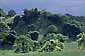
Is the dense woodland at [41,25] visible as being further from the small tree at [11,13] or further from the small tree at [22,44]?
the small tree at [22,44]

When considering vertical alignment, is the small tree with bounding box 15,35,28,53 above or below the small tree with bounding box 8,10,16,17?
below

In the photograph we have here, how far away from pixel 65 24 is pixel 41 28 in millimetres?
6596

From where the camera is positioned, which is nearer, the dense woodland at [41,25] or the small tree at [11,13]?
the dense woodland at [41,25]

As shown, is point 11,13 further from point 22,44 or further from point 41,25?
point 22,44

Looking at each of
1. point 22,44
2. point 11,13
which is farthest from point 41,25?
point 22,44

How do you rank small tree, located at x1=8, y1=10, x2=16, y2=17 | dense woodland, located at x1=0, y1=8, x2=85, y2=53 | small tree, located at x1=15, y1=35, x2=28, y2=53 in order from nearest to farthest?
1. small tree, located at x1=15, y1=35, x2=28, y2=53
2. dense woodland, located at x1=0, y1=8, x2=85, y2=53
3. small tree, located at x1=8, y1=10, x2=16, y2=17

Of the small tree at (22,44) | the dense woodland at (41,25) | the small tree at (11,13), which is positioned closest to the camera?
the small tree at (22,44)

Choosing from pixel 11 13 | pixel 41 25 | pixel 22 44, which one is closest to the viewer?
pixel 22 44

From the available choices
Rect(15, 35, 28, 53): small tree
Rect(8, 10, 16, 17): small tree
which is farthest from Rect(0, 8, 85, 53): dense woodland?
Rect(15, 35, 28, 53): small tree

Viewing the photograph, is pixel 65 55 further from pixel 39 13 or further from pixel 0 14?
pixel 0 14

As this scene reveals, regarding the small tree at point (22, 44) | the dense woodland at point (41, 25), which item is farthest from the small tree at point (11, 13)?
the small tree at point (22, 44)

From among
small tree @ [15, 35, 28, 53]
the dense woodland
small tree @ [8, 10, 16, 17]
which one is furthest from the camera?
small tree @ [8, 10, 16, 17]

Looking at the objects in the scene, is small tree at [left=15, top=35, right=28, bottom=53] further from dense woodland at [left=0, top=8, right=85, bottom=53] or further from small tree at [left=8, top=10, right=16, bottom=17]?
small tree at [left=8, top=10, right=16, bottom=17]

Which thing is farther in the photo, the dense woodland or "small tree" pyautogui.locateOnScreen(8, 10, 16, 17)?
"small tree" pyautogui.locateOnScreen(8, 10, 16, 17)
